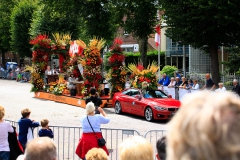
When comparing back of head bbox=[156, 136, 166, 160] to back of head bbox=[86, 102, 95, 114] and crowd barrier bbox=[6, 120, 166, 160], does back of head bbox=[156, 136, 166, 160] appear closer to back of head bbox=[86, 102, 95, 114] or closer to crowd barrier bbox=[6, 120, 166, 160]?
back of head bbox=[86, 102, 95, 114]

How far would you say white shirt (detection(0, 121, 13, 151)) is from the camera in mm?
6629

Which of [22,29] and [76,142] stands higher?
[22,29]

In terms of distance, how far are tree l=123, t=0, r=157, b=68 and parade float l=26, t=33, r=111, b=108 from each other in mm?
5763

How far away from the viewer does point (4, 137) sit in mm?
6707

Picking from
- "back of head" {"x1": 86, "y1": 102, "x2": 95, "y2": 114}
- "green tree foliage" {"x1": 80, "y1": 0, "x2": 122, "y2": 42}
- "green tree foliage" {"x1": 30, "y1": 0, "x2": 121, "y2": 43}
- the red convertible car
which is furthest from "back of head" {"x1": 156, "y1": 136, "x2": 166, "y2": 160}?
"green tree foliage" {"x1": 80, "y1": 0, "x2": 122, "y2": 42}

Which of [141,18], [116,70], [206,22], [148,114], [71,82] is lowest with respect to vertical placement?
[148,114]

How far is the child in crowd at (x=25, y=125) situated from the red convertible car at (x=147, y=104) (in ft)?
27.7

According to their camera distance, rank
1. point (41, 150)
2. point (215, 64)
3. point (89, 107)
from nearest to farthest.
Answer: point (41, 150), point (89, 107), point (215, 64)

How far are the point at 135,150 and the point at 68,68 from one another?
21422 millimetres

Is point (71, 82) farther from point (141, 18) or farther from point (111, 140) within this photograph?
point (111, 140)

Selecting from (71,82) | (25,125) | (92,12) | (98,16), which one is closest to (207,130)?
(25,125)

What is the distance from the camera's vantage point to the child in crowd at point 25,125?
7828 mm

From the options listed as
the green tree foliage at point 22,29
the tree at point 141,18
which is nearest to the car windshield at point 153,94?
the tree at point 141,18

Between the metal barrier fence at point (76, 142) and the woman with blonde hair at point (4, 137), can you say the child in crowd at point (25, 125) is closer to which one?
the metal barrier fence at point (76, 142)
